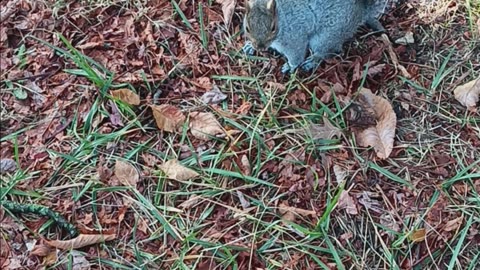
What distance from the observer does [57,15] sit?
274 cm

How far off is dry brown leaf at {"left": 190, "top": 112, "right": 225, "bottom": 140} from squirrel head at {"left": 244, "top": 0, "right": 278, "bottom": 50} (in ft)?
1.06

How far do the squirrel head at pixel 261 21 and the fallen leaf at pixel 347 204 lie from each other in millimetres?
557

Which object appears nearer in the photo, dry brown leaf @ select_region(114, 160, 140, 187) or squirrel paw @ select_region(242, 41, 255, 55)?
dry brown leaf @ select_region(114, 160, 140, 187)

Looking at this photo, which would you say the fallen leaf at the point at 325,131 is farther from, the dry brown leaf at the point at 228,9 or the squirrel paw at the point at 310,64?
the dry brown leaf at the point at 228,9

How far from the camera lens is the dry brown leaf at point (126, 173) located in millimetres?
2436

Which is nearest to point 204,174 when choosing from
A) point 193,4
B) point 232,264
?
point 232,264

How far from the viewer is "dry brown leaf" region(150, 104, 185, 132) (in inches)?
99.3

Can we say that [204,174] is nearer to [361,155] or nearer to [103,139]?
[103,139]

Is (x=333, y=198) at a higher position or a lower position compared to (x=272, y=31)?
lower

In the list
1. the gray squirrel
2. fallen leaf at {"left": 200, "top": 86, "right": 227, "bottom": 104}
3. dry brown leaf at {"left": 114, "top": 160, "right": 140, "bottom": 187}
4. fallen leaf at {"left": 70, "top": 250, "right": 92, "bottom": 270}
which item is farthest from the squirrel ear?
fallen leaf at {"left": 70, "top": 250, "right": 92, "bottom": 270}

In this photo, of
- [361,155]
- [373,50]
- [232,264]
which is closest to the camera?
[232,264]

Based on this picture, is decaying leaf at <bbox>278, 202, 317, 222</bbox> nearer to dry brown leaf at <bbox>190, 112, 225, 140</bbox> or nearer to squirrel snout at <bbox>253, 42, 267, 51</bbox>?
dry brown leaf at <bbox>190, 112, 225, 140</bbox>

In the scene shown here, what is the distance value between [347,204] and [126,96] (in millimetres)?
851

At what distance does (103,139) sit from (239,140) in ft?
1.52
